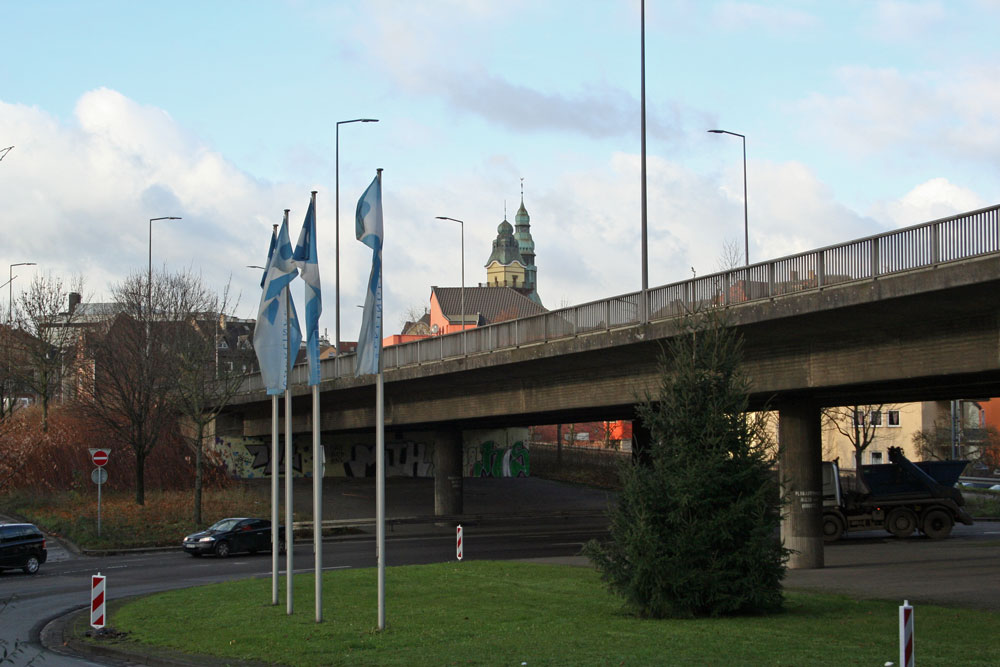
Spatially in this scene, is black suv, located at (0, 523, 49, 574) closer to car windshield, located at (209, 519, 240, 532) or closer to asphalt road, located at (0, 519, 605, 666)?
asphalt road, located at (0, 519, 605, 666)

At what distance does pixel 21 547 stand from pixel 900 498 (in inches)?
1247

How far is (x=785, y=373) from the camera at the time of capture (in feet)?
87.9

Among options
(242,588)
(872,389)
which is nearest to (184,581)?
(242,588)

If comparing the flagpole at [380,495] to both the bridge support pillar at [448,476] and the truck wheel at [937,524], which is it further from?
the bridge support pillar at [448,476]

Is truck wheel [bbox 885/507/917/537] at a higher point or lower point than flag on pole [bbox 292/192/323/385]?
lower

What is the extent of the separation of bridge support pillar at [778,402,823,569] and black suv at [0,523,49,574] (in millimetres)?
21399

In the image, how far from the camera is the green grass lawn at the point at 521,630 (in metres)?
13.4

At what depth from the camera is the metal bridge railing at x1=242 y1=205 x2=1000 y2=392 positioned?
20.5 m

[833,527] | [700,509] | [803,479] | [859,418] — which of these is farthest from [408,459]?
[700,509]

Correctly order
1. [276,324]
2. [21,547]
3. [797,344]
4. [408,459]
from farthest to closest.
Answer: [408,459] → [21,547] → [797,344] → [276,324]

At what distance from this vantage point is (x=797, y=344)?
26469 millimetres

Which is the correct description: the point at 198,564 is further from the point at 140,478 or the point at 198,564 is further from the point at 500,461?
the point at 500,461

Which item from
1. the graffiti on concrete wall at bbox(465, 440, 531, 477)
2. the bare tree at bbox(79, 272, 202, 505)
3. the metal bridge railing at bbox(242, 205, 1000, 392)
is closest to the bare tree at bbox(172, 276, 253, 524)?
the bare tree at bbox(79, 272, 202, 505)

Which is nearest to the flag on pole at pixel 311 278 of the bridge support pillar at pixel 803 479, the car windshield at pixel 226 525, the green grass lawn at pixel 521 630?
the green grass lawn at pixel 521 630
